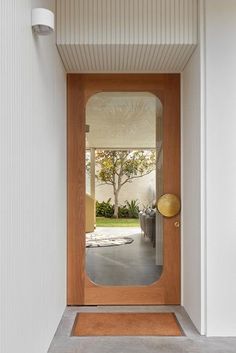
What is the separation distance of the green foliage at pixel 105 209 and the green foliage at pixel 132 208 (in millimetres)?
193

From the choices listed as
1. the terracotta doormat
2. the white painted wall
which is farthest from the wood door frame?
the terracotta doormat

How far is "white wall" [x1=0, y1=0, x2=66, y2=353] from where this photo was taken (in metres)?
1.99

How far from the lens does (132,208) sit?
14.3 ft

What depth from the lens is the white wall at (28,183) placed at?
199 centimetres

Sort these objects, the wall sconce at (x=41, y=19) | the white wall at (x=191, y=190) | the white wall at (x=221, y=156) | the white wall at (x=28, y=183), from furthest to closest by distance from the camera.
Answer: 1. the white wall at (x=191, y=190)
2. the white wall at (x=221, y=156)
3. the wall sconce at (x=41, y=19)
4. the white wall at (x=28, y=183)

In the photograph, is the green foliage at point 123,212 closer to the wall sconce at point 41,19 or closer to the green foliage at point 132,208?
the green foliage at point 132,208

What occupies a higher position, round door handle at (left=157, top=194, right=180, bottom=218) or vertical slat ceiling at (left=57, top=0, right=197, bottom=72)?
vertical slat ceiling at (left=57, top=0, right=197, bottom=72)

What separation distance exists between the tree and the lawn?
0.07m

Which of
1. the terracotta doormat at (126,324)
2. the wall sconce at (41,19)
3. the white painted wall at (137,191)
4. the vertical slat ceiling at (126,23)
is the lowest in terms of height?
the terracotta doormat at (126,324)

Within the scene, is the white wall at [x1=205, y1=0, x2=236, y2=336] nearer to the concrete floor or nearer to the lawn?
the concrete floor

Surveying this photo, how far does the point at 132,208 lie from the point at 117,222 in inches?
9.2

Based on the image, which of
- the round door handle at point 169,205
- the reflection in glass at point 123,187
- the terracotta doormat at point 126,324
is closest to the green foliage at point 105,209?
the reflection in glass at point 123,187

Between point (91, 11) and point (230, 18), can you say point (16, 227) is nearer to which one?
point (91, 11)

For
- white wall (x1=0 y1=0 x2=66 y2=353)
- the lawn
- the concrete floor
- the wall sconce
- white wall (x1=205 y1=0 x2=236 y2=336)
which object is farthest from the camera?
the lawn
